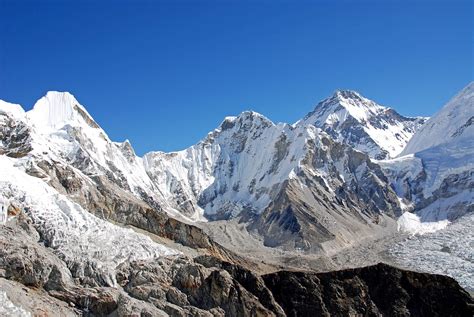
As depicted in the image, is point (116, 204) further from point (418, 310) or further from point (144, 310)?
point (418, 310)

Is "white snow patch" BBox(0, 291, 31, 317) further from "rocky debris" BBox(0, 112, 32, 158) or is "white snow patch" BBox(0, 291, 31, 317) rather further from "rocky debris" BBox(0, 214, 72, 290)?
"rocky debris" BBox(0, 112, 32, 158)

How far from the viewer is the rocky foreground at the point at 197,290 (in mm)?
73938

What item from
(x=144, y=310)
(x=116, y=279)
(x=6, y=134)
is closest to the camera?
(x=144, y=310)

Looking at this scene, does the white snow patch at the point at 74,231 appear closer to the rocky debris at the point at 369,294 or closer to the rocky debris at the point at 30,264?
the rocky debris at the point at 30,264

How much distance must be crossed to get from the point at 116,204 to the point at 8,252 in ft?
154

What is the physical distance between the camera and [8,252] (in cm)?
7469

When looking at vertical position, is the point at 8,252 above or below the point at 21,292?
above

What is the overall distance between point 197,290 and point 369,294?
25.9m

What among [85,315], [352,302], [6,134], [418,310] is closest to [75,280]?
[85,315]

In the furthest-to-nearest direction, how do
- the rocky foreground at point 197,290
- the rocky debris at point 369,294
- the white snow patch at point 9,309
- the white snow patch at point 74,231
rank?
the rocky debris at point 369,294, the white snow patch at point 74,231, the rocky foreground at point 197,290, the white snow patch at point 9,309

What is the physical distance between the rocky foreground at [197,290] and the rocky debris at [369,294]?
0.13m

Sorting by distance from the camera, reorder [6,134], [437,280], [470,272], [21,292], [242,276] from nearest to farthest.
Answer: [21,292] → [242,276] → [437,280] → [6,134] → [470,272]

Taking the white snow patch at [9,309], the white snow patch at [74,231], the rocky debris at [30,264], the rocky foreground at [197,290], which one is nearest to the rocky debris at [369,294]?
the rocky foreground at [197,290]

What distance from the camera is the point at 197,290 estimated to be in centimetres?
8469
